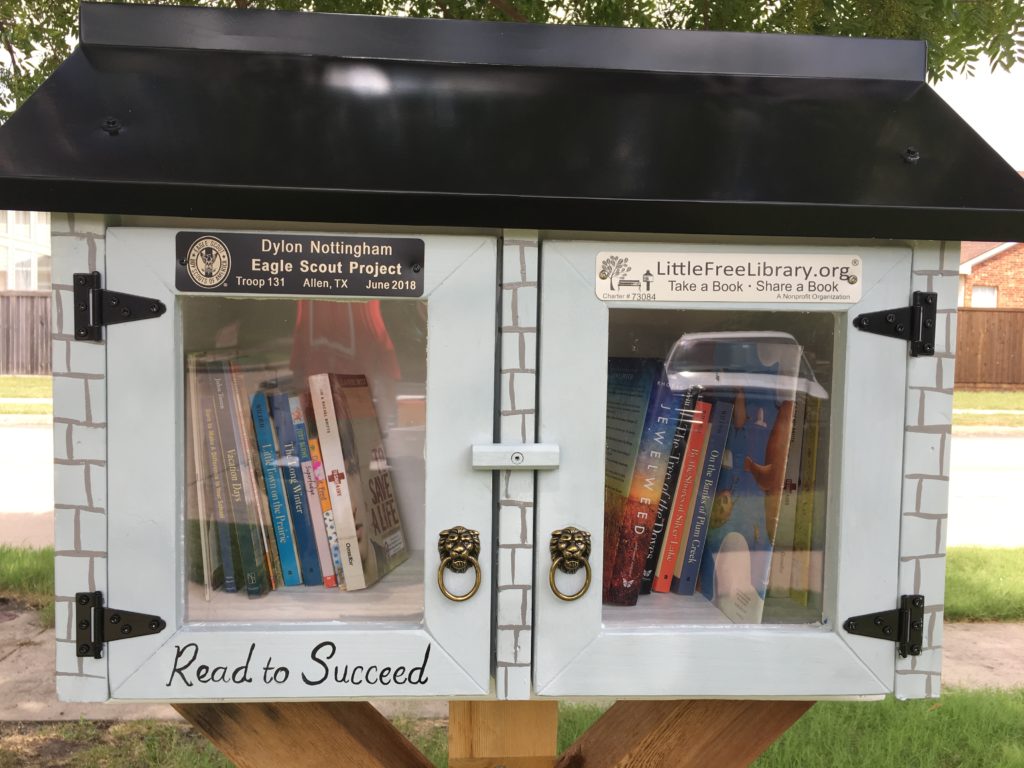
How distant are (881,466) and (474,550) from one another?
0.56m

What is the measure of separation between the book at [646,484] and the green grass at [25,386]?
42.2 ft

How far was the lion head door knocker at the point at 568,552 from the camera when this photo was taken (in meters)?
1.16

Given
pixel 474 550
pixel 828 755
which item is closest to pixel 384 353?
pixel 474 550

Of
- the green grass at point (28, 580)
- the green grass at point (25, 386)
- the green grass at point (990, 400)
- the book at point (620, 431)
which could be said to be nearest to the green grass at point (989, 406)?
the green grass at point (990, 400)

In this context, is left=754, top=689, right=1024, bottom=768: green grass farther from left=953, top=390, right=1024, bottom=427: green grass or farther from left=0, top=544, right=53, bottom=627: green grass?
left=953, top=390, right=1024, bottom=427: green grass

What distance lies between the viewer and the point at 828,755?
9.23ft

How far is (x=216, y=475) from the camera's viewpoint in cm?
123

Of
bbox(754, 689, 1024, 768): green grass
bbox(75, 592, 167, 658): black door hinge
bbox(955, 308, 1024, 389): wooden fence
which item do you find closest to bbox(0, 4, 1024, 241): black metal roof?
bbox(75, 592, 167, 658): black door hinge

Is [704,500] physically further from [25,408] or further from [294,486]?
[25,408]

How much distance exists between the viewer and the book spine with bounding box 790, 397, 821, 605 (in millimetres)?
1256

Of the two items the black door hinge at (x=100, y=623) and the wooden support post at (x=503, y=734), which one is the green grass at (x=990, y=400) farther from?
the black door hinge at (x=100, y=623)

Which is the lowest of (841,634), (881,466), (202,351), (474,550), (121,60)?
(841,634)

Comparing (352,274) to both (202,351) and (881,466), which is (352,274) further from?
(881,466)

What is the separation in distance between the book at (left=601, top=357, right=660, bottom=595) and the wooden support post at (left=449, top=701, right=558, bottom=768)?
1.14 ft
